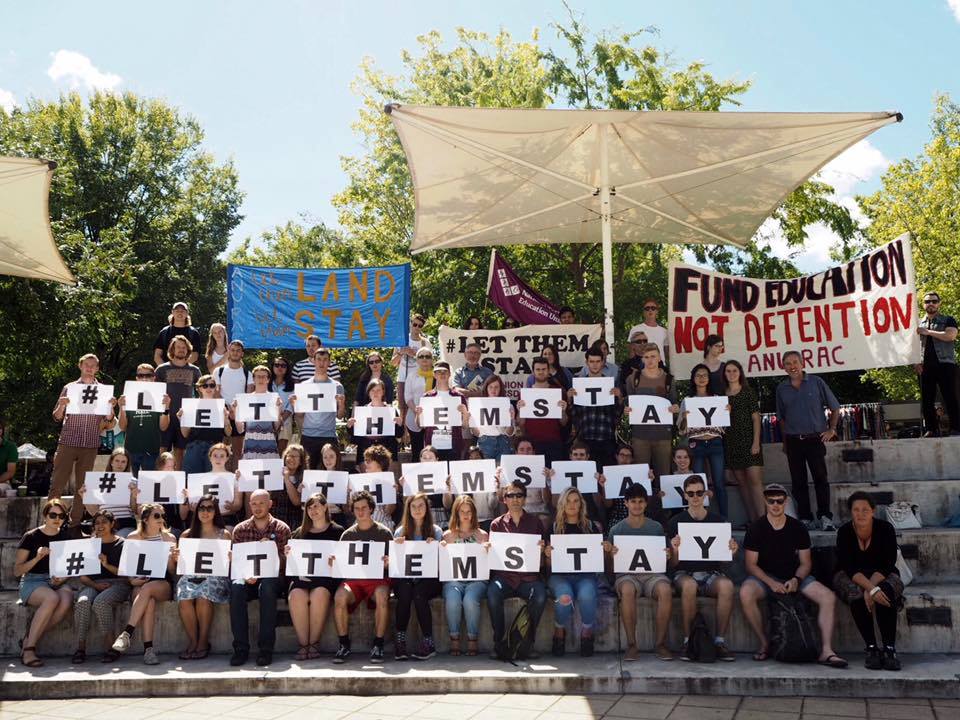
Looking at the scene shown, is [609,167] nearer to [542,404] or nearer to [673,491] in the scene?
[542,404]

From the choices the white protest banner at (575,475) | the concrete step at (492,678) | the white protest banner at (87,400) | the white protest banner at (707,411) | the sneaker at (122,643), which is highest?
the white protest banner at (87,400)

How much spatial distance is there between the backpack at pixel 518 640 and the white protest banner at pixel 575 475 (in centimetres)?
150

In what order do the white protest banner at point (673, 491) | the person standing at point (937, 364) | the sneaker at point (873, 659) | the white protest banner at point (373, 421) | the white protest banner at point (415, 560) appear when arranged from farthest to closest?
1. the person standing at point (937, 364)
2. the white protest banner at point (373, 421)
3. the white protest banner at point (673, 491)
4. the white protest banner at point (415, 560)
5. the sneaker at point (873, 659)

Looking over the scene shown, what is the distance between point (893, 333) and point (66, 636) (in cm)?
981

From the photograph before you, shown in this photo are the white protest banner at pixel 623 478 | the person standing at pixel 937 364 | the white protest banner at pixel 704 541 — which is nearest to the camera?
the white protest banner at pixel 704 541

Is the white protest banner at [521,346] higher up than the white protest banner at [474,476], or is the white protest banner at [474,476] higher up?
the white protest banner at [521,346]

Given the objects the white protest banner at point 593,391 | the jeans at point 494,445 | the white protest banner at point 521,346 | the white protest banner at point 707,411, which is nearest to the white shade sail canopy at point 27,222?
the white protest banner at point 521,346

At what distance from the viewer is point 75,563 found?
28.3 ft

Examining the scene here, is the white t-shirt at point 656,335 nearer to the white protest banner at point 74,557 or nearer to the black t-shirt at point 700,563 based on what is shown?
the black t-shirt at point 700,563

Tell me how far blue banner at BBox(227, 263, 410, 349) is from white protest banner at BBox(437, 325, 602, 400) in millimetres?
955

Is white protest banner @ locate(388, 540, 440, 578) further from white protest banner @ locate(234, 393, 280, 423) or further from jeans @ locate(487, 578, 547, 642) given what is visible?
white protest banner @ locate(234, 393, 280, 423)

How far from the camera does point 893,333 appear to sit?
10602 millimetres

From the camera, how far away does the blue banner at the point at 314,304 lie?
40.1 ft

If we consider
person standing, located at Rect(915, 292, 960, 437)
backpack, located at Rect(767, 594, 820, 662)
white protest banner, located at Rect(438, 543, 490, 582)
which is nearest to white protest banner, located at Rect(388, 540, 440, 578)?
white protest banner, located at Rect(438, 543, 490, 582)
